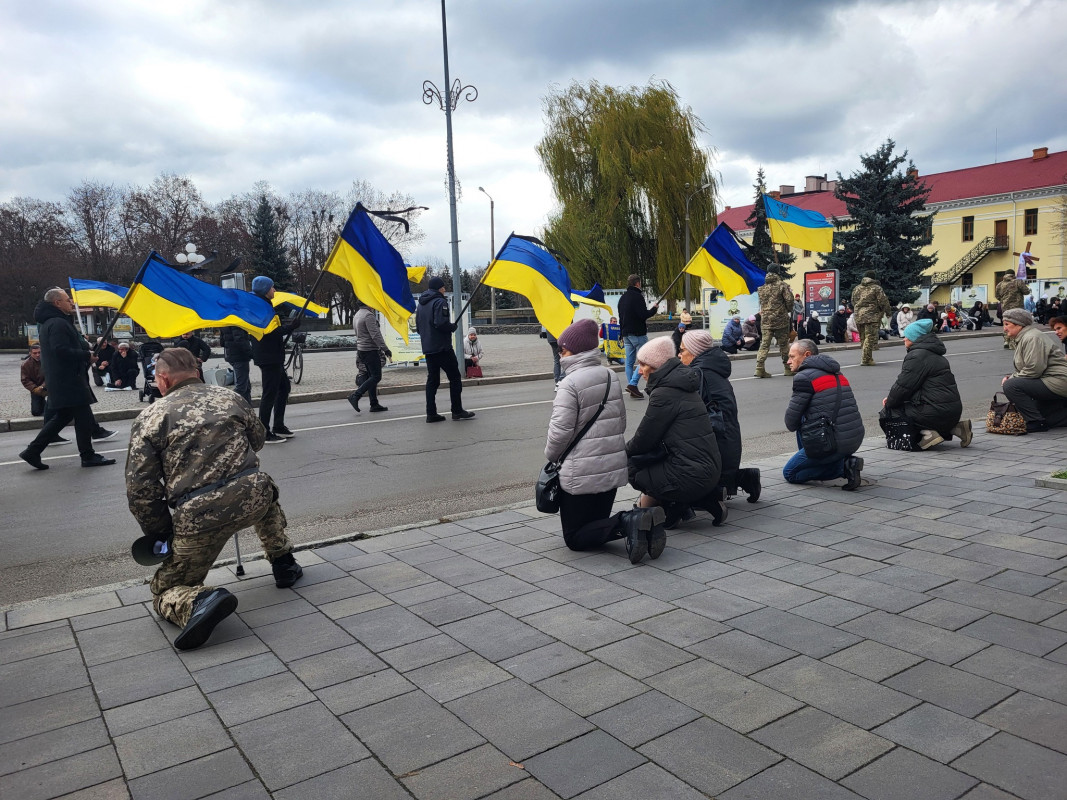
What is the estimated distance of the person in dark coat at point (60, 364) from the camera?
29.5ft

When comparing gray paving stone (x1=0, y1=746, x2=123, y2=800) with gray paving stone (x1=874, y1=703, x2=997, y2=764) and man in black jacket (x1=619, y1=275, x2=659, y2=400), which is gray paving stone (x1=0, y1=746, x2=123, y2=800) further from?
man in black jacket (x1=619, y1=275, x2=659, y2=400)

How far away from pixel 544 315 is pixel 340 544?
5027mm

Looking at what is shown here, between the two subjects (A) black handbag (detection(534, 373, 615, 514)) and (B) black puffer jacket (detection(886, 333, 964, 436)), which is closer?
(A) black handbag (detection(534, 373, 615, 514))

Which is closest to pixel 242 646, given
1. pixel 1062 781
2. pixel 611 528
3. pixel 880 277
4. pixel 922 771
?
pixel 611 528

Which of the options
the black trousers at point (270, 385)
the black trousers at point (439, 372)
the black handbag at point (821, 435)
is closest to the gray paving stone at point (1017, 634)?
the black handbag at point (821, 435)

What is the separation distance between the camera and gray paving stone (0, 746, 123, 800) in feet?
9.58

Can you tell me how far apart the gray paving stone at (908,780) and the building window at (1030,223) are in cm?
6994

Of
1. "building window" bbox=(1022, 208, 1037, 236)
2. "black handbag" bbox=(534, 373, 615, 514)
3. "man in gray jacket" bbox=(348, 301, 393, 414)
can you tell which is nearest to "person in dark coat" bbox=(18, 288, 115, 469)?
"man in gray jacket" bbox=(348, 301, 393, 414)

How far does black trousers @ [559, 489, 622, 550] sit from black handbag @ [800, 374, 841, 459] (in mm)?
2157

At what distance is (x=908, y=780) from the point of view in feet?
9.05

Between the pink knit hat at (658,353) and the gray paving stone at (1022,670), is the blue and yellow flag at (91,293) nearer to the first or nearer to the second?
the pink knit hat at (658,353)

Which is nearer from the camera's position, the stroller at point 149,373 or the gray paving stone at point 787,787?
Result: the gray paving stone at point 787,787

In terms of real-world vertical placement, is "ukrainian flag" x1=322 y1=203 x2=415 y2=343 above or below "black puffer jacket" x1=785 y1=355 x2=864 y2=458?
above

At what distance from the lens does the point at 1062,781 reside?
2721 mm
